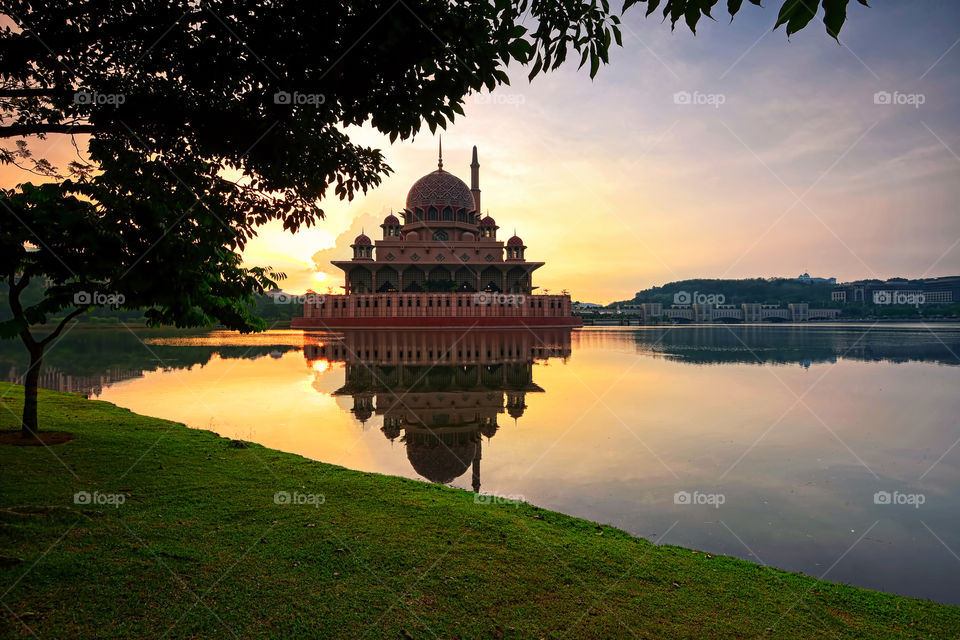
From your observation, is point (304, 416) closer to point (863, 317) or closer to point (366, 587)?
point (366, 587)

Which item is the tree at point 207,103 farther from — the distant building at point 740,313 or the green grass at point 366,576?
the distant building at point 740,313

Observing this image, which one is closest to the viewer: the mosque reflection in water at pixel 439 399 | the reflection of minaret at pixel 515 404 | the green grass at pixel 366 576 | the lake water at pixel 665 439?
the green grass at pixel 366 576

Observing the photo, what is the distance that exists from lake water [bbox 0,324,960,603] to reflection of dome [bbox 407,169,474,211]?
53.7m

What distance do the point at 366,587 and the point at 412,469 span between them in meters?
3.85
